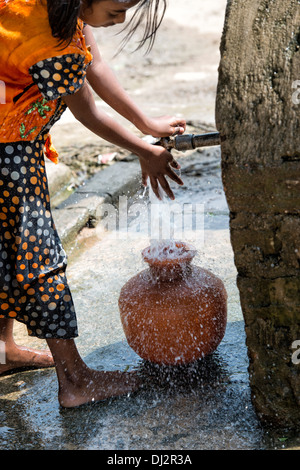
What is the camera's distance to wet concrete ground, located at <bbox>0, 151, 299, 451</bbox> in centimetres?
233

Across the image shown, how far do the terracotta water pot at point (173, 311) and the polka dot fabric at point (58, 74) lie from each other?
0.79 meters

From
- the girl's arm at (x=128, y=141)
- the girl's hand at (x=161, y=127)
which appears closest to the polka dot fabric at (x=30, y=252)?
the girl's arm at (x=128, y=141)

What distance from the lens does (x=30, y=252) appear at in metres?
2.48

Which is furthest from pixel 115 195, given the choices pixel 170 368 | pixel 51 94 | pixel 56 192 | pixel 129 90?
pixel 129 90

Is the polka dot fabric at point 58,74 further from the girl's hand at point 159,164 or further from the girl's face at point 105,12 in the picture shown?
the girl's hand at point 159,164

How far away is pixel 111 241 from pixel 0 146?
1974 mm

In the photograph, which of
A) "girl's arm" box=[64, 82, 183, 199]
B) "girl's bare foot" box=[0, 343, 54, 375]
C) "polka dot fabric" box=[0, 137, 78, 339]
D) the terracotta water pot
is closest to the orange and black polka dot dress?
"polka dot fabric" box=[0, 137, 78, 339]

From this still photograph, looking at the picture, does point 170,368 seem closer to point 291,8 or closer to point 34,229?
point 34,229

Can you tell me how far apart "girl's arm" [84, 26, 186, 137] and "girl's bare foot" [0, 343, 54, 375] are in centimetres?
112

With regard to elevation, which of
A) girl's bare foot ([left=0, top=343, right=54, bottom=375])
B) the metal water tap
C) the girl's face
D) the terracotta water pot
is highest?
the girl's face

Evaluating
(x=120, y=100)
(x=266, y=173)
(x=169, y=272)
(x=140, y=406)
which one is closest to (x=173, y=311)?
(x=169, y=272)

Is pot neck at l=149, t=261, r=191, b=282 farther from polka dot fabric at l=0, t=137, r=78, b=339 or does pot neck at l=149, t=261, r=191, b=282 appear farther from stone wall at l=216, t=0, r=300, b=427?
stone wall at l=216, t=0, r=300, b=427

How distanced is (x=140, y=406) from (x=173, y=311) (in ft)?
1.29

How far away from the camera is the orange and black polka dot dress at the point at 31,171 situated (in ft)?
7.23
